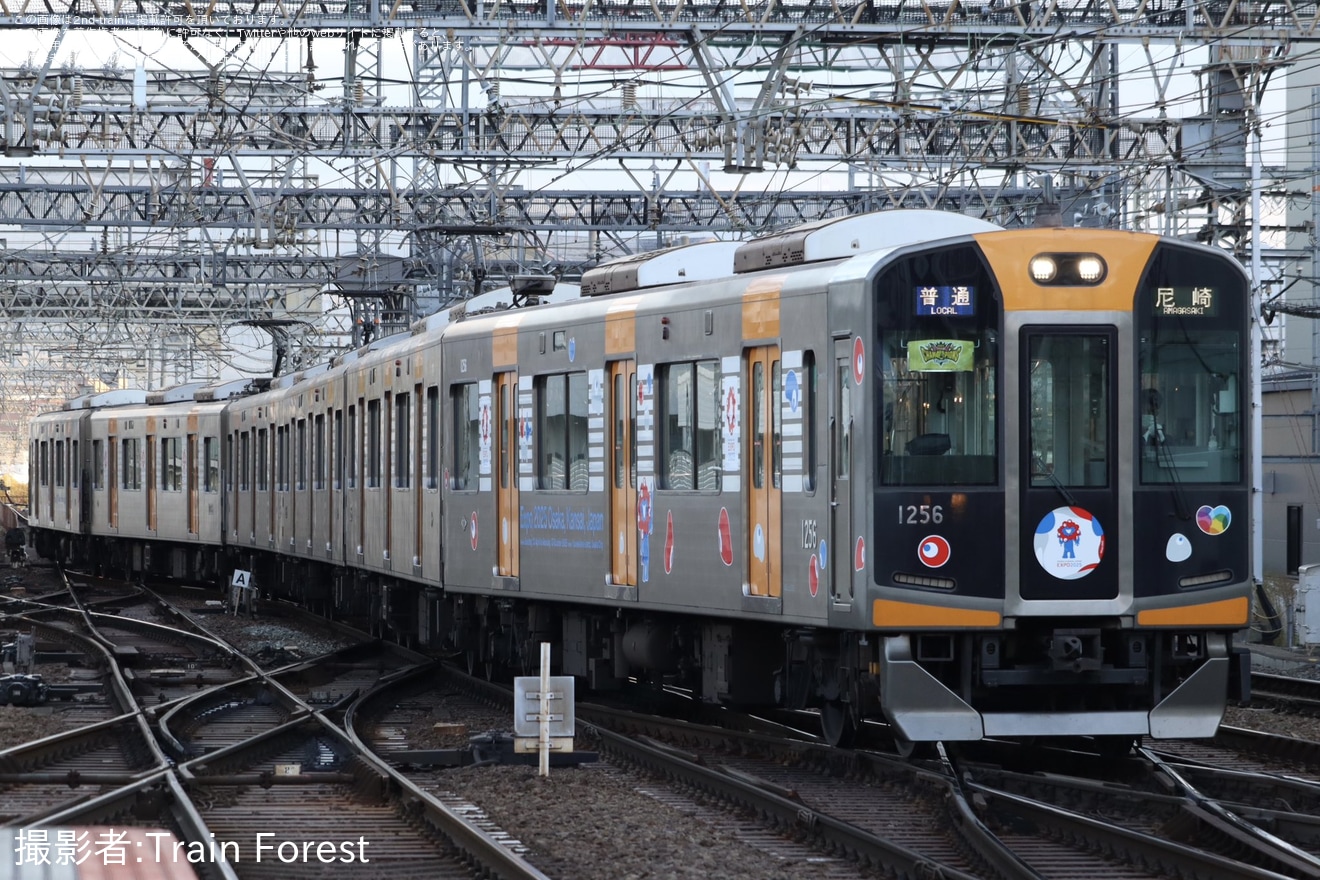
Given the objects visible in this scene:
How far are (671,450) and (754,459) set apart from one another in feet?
3.36

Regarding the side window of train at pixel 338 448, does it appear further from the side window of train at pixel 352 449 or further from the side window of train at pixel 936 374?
the side window of train at pixel 936 374

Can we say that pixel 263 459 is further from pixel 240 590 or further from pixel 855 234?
pixel 855 234

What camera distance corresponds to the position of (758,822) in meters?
9.06

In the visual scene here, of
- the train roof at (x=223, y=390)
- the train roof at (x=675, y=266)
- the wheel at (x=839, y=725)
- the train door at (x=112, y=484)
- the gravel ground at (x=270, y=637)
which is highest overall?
the train roof at (x=675, y=266)

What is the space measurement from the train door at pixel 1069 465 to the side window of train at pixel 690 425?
2.13 m

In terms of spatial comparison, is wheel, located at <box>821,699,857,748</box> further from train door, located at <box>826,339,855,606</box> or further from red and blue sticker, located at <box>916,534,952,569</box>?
red and blue sticker, located at <box>916,534,952,569</box>

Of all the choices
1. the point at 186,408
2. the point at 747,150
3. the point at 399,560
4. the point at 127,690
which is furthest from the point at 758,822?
the point at 186,408

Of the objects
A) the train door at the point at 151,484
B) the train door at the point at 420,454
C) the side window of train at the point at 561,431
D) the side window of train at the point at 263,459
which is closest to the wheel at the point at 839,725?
the side window of train at the point at 561,431

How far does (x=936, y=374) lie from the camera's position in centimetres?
993

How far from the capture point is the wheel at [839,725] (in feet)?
35.2

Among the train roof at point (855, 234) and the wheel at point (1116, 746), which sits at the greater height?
the train roof at point (855, 234)

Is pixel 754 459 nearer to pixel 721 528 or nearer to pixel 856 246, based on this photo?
pixel 721 528

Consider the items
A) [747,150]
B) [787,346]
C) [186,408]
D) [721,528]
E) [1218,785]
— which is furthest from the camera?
[186,408]

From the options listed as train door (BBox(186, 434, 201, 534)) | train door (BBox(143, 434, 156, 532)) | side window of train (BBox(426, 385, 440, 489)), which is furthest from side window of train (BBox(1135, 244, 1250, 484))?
train door (BBox(143, 434, 156, 532))
